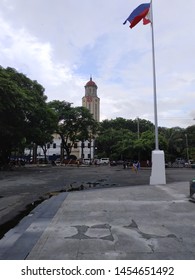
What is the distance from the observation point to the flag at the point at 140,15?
772 inches

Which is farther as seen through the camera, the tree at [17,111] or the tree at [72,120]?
the tree at [72,120]

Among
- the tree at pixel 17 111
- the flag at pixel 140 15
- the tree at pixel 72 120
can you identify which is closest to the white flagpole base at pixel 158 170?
the flag at pixel 140 15

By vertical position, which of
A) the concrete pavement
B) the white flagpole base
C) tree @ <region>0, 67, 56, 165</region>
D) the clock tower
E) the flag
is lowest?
the concrete pavement

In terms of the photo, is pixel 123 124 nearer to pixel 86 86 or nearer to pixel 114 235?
pixel 86 86

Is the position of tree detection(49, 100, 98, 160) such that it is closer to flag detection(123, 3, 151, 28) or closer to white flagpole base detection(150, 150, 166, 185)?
flag detection(123, 3, 151, 28)

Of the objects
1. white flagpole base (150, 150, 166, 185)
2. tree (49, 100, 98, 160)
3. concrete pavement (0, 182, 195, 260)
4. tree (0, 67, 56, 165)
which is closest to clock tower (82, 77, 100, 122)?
tree (49, 100, 98, 160)

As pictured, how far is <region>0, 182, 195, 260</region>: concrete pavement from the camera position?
5.56 m

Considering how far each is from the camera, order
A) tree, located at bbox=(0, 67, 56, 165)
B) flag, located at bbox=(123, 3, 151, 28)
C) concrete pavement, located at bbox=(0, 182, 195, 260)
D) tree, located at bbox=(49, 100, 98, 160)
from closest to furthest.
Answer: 1. concrete pavement, located at bbox=(0, 182, 195, 260)
2. flag, located at bbox=(123, 3, 151, 28)
3. tree, located at bbox=(0, 67, 56, 165)
4. tree, located at bbox=(49, 100, 98, 160)

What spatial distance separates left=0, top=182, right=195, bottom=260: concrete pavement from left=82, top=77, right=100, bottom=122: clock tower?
103175mm

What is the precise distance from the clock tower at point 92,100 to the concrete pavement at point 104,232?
103175mm

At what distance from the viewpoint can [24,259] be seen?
5.24 m

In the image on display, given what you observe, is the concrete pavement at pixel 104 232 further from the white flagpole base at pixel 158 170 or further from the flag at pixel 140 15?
the flag at pixel 140 15

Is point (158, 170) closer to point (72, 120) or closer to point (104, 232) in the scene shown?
point (104, 232)

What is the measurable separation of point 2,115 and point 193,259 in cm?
3270
